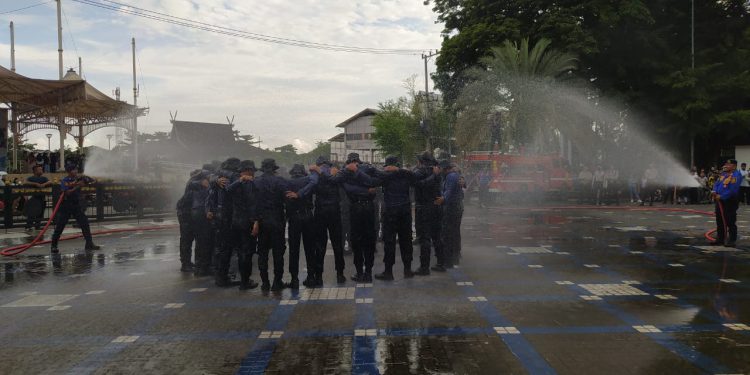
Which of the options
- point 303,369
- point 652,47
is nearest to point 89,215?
point 303,369

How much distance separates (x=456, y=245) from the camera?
9.37 meters

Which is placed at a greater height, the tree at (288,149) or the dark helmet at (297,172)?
the tree at (288,149)

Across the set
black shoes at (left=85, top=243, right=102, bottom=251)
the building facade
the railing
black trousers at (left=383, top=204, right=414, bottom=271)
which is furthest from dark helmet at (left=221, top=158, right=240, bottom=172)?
the building facade

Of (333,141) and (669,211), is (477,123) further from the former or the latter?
(333,141)

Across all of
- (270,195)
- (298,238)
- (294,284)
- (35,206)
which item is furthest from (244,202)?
(35,206)

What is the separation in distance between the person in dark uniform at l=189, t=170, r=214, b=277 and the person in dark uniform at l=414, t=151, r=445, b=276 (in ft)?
11.1

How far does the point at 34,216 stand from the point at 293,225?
1134 centimetres

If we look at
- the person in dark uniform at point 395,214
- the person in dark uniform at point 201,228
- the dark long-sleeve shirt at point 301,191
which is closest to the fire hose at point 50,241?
the person in dark uniform at point 201,228

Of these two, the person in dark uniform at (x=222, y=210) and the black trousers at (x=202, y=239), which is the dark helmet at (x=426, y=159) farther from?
the black trousers at (x=202, y=239)

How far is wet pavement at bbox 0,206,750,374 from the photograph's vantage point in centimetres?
469

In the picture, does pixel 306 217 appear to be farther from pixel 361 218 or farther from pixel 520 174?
pixel 520 174

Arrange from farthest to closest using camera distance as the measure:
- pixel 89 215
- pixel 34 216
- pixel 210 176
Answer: pixel 89 215 → pixel 34 216 → pixel 210 176

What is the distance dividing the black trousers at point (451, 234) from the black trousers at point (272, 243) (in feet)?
9.11

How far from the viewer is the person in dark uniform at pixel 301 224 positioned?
25.5ft
